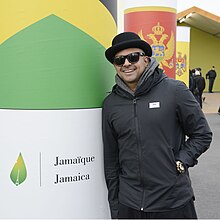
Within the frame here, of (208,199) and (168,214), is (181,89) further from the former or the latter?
(208,199)

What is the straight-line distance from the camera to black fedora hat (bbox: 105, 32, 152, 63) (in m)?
2.19

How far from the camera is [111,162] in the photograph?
2363 millimetres

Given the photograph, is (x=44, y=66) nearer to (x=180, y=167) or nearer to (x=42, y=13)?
(x=42, y=13)

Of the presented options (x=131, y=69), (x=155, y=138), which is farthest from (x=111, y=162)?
(x=131, y=69)

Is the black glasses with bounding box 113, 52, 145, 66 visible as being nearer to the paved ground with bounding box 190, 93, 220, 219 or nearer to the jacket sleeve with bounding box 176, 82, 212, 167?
the jacket sleeve with bounding box 176, 82, 212, 167

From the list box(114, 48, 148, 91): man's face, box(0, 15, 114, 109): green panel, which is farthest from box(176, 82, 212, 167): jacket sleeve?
box(0, 15, 114, 109): green panel

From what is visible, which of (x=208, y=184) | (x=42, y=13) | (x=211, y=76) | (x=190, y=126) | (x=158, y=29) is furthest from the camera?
(x=211, y=76)

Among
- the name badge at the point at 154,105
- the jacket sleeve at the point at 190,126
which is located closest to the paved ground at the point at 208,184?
the jacket sleeve at the point at 190,126

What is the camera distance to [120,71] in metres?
2.23

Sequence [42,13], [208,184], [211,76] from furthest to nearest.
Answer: [211,76] → [208,184] → [42,13]

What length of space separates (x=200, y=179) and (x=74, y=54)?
4080 millimetres

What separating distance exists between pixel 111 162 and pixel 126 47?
0.66 metres

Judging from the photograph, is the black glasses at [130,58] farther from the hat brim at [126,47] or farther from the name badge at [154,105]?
the name badge at [154,105]

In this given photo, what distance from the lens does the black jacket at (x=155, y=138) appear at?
219 cm
